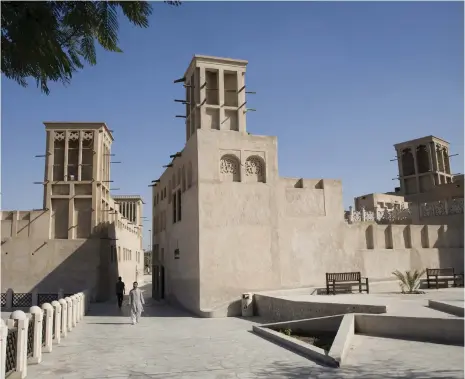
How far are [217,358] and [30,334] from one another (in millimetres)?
3708

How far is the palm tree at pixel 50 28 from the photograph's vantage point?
23.4 feet

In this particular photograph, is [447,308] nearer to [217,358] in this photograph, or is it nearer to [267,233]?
[217,358]

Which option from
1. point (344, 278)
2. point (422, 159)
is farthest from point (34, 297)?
point (422, 159)

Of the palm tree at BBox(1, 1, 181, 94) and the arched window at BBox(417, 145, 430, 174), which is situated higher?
the arched window at BBox(417, 145, 430, 174)

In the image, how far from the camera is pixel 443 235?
2273 centimetres

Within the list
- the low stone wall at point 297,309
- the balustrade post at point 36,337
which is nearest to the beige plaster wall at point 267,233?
the low stone wall at point 297,309

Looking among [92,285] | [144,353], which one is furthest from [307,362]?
[92,285]

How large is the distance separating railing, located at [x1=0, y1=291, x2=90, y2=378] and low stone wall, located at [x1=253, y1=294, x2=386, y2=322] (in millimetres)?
6210

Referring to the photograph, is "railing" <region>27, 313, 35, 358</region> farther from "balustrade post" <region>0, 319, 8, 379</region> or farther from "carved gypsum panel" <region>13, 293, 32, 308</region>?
"carved gypsum panel" <region>13, 293, 32, 308</region>

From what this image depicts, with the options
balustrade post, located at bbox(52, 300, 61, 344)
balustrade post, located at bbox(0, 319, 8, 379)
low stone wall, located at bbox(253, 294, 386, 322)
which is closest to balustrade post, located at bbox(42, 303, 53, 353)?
balustrade post, located at bbox(52, 300, 61, 344)

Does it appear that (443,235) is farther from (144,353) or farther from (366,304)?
(144,353)

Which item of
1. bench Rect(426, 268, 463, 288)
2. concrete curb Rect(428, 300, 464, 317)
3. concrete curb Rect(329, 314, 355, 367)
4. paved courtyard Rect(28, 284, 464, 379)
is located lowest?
paved courtyard Rect(28, 284, 464, 379)

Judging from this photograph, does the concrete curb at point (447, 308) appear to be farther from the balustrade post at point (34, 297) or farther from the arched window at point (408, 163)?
the arched window at point (408, 163)

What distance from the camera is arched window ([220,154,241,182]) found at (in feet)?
55.6
